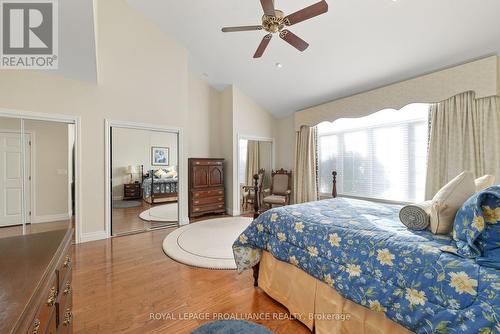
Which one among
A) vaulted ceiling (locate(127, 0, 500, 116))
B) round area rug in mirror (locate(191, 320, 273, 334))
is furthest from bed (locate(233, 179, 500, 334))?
vaulted ceiling (locate(127, 0, 500, 116))

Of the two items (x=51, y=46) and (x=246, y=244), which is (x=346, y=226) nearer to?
(x=246, y=244)

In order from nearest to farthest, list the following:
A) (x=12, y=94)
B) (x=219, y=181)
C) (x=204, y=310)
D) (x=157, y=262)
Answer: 1. (x=204, y=310)
2. (x=157, y=262)
3. (x=12, y=94)
4. (x=219, y=181)

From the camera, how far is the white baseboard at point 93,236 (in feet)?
11.3

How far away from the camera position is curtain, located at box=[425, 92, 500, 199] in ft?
8.66

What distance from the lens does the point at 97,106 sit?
3.59 metres

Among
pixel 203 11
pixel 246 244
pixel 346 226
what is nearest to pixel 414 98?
pixel 346 226

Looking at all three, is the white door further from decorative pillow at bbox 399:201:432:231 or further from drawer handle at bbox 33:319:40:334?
decorative pillow at bbox 399:201:432:231

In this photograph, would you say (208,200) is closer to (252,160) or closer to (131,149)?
(252,160)

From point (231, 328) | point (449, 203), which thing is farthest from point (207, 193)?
point (449, 203)

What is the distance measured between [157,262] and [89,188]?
1.88m

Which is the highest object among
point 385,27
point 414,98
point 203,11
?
point 203,11

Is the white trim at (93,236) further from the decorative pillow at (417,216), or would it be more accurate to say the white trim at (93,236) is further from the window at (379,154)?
the window at (379,154)

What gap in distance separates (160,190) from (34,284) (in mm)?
4022

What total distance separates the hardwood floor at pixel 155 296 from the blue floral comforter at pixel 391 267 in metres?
0.54
